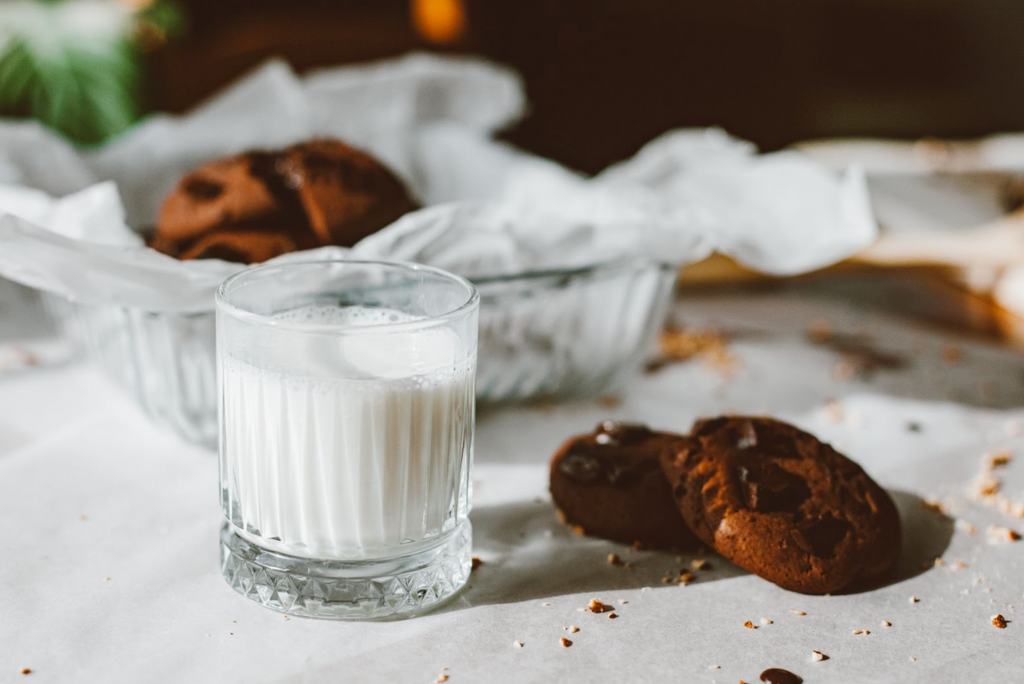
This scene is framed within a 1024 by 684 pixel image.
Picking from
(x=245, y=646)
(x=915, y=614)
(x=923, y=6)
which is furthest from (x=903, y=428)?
(x=923, y=6)

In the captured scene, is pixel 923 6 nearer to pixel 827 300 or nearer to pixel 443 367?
pixel 827 300

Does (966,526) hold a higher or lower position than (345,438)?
lower

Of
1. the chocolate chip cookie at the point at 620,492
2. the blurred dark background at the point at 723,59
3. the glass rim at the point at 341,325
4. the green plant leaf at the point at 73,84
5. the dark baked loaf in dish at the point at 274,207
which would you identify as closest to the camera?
the glass rim at the point at 341,325

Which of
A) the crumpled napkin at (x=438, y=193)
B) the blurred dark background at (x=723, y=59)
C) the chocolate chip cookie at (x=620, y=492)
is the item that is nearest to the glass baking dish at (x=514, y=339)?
the crumpled napkin at (x=438, y=193)

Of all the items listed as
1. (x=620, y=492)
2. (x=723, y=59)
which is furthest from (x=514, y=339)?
(x=723, y=59)

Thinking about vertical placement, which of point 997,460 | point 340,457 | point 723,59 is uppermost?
point 340,457

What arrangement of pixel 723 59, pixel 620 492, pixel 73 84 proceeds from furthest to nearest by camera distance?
1. pixel 723 59
2. pixel 73 84
3. pixel 620 492

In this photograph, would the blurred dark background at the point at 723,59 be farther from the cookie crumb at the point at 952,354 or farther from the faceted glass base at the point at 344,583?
the faceted glass base at the point at 344,583

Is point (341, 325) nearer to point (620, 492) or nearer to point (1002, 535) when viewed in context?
point (620, 492)

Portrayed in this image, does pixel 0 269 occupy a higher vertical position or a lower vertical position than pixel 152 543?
higher
